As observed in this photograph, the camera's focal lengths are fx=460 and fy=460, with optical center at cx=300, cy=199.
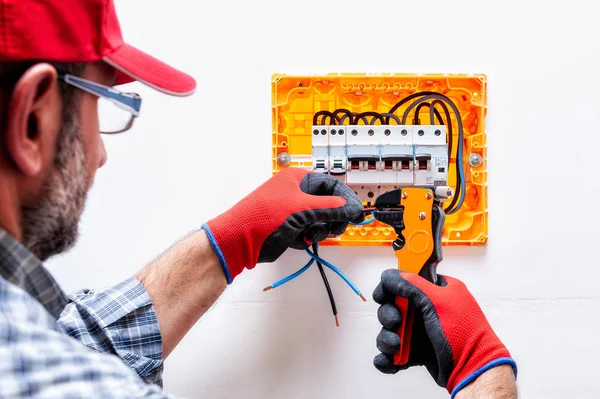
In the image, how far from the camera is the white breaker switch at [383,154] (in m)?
1.07

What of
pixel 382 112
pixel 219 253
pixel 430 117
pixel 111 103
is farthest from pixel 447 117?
pixel 111 103

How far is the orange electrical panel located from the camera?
1.10m

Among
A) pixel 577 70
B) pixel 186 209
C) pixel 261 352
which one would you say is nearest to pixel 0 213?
pixel 186 209

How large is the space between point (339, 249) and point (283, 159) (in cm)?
26

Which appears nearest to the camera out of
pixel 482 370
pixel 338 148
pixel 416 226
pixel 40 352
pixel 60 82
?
pixel 40 352

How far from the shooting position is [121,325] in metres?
0.90

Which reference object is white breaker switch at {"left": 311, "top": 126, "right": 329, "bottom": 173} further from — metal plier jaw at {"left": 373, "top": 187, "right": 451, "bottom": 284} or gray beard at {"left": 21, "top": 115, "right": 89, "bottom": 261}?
gray beard at {"left": 21, "top": 115, "right": 89, "bottom": 261}

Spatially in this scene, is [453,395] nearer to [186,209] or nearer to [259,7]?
[186,209]

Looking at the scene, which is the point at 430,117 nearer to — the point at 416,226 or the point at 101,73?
the point at 416,226

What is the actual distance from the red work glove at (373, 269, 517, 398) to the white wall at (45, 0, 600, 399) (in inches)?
6.3

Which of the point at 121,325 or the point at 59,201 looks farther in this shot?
the point at 121,325

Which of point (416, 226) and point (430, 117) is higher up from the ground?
point (430, 117)

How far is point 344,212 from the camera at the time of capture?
987 millimetres

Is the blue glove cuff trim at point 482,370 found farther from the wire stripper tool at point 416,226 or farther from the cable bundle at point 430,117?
the cable bundle at point 430,117
